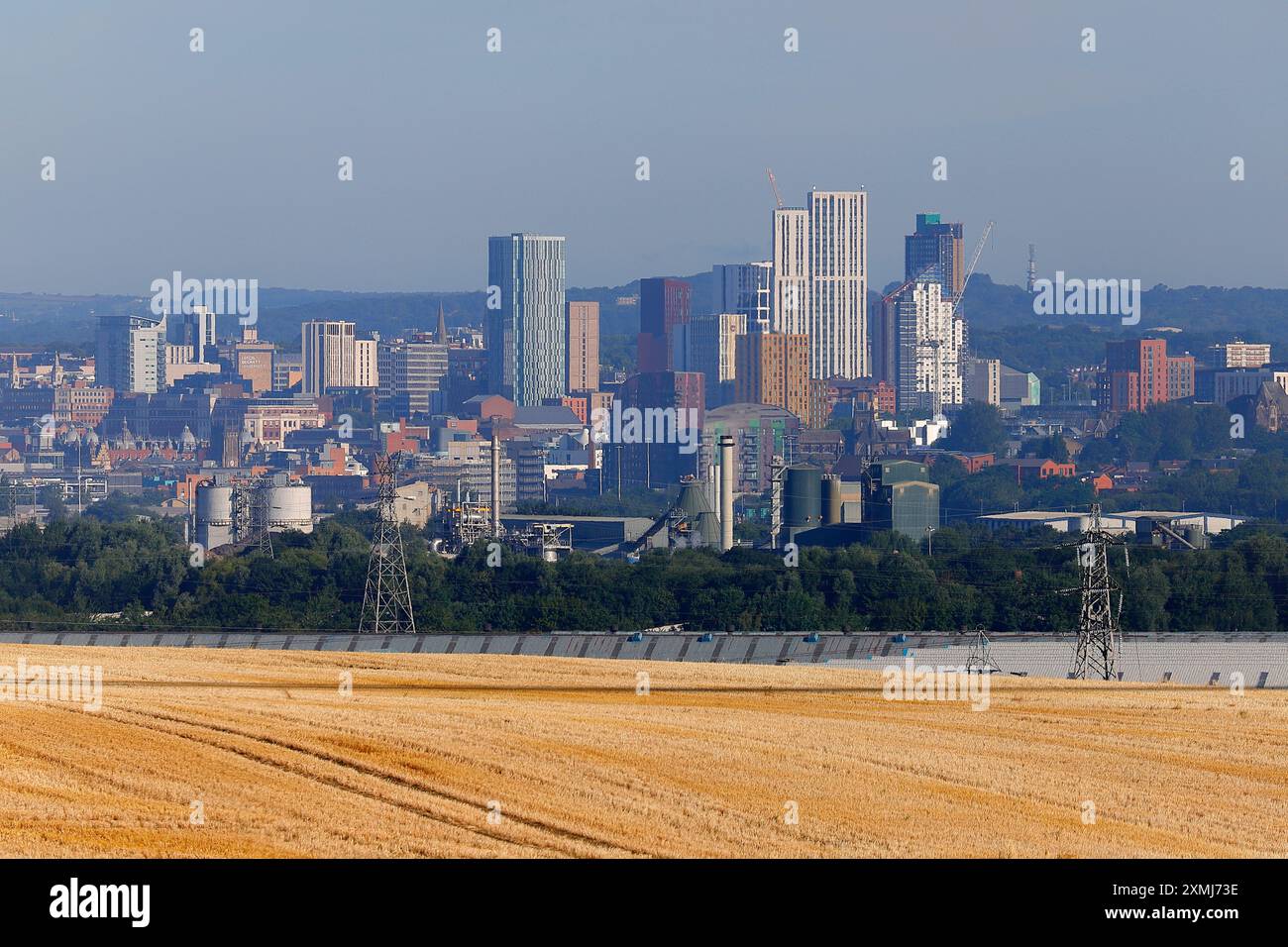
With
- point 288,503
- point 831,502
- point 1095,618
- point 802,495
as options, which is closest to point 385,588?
point 1095,618

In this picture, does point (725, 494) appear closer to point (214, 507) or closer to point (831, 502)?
Result: point (831, 502)

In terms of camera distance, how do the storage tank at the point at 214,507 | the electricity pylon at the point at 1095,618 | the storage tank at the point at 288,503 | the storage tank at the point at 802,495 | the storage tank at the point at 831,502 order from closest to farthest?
the electricity pylon at the point at 1095,618
the storage tank at the point at 831,502
the storage tank at the point at 802,495
the storage tank at the point at 288,503
the storage tank at the point at 214,507

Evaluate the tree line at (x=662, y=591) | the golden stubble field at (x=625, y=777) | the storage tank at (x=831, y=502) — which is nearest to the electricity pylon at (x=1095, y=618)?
the golden stubble field at (x=625, y=777)

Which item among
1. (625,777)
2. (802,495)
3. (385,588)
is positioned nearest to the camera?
(625,777)

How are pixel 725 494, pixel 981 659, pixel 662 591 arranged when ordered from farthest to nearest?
pixel 725 494
pixel 662 591
pixel 981 659

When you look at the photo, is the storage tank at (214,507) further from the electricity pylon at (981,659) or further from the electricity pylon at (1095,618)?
the electricity pylon at (1095,618)

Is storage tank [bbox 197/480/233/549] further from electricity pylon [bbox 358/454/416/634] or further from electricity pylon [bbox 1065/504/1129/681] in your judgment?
electricity pylon [bbox 1065/504/1129/681]

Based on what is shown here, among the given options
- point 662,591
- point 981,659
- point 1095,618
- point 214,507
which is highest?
point 1095,618

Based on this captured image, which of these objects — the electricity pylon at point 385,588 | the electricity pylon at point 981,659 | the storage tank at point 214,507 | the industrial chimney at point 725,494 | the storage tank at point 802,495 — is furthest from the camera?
the storage tank at point 214,507
